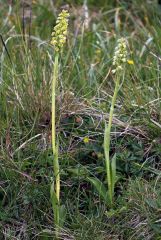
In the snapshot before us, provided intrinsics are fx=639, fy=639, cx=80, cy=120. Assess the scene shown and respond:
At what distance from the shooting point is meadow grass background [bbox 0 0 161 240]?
2.88 meters

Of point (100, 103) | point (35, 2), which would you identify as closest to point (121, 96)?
point (100, 103)

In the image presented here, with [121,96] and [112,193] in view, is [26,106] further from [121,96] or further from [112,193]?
[112,193]

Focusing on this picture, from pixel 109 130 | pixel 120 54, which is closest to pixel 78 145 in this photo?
pixel 109 130

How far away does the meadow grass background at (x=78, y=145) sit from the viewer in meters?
2.88

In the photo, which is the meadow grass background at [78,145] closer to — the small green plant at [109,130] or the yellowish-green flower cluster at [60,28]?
the small green plant at [109,130]

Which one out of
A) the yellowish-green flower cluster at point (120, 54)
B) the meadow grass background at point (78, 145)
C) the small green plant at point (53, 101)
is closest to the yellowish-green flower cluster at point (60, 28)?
the small green plant at point (53, 101)

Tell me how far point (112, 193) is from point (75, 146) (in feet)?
1.54

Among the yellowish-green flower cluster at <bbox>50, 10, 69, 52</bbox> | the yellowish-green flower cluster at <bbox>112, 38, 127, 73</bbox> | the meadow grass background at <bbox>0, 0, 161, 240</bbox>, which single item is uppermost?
the yellowish-green flower cluster at <bbox>50, 10, 69, 52</bbox>

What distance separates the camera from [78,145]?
329cm

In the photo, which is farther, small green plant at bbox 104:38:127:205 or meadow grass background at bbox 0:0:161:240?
meadow grass background at bbox 0:0:161:240

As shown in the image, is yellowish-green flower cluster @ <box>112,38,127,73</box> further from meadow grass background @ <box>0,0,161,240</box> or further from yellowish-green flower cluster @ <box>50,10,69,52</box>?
meadow grass background @ <box>0,0,161,240</box>

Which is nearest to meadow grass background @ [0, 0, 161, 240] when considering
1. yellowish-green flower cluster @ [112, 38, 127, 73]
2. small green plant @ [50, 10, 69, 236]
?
small green plant @ [50, 10, 69, 236]

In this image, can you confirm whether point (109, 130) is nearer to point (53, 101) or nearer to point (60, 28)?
point (53, 101)

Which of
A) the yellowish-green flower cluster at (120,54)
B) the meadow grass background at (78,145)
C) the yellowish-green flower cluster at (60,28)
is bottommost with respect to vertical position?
the meadow grass background at (78,145)
